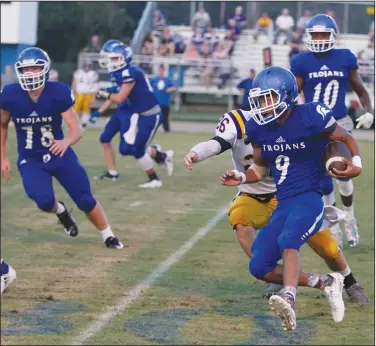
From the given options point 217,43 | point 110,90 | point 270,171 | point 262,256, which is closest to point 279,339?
point 262,256

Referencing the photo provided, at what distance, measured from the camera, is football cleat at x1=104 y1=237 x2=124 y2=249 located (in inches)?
364

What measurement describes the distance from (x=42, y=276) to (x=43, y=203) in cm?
80

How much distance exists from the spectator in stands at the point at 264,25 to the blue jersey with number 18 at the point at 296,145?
22271 millimetres

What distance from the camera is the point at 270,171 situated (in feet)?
21.3

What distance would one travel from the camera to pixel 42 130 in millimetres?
8539

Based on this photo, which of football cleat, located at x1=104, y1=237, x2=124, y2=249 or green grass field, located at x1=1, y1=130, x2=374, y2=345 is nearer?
green grass field, located at x1=1, y1=130, x2=374, y2=345

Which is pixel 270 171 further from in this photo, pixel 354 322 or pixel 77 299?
pixel 77 299

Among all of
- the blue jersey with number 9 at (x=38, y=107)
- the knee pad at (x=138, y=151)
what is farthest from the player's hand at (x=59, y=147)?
the knee pad at (x=138, y=151)

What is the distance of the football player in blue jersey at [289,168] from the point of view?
5988 mm

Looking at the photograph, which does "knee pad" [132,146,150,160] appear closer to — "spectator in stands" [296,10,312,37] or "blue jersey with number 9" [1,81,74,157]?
"blue jersey with number 9" [1,81,74,157]

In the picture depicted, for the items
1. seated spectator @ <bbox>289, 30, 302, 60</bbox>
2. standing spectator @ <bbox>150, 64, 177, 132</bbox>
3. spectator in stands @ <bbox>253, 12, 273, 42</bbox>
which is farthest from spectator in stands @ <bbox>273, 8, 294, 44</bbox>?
standing spectator @ <bbox>150, 64, 177, 132</bbox>

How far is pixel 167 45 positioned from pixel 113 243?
19332mm

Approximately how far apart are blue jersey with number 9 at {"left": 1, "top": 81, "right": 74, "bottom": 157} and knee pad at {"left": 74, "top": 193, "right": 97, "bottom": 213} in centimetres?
52

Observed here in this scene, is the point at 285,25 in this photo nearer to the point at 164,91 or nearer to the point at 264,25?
the point at 264,25
